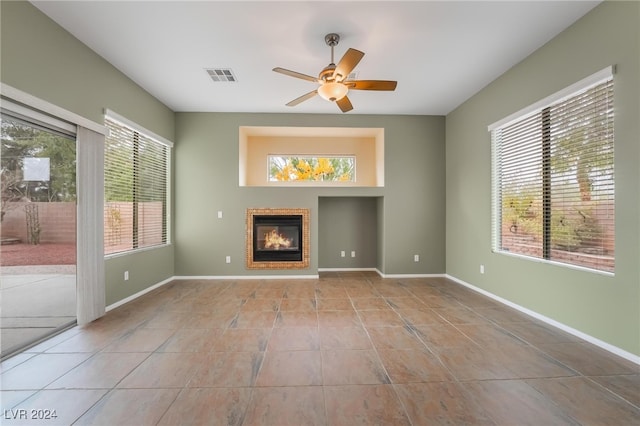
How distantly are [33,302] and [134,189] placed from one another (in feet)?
5.91

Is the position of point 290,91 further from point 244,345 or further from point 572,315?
point 572,315

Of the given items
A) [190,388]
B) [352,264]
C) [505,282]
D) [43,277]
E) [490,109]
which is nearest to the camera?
[190,388]

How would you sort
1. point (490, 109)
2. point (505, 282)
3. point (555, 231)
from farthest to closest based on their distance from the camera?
point (490, 109) < point (505, 282) < point (555, 231)

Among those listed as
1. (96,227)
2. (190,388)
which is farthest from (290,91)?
(190,388)

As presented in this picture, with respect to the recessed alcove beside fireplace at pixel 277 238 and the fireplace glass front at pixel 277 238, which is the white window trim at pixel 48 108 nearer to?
the recessed alcove beside fireplace at pixel 277 238

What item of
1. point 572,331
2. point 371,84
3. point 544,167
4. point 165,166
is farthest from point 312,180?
point 572,331

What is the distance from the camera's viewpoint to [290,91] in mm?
4047

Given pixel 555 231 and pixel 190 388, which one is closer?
pixel 190 388

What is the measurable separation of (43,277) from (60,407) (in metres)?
1.56

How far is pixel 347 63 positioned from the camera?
8.27 feet

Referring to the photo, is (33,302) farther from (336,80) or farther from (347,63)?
(347,63)

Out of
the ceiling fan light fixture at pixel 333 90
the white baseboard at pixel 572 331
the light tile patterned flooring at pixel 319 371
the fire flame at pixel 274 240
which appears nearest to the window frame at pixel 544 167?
the white baseboard at pixel 572 331

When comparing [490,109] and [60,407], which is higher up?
[490,109]

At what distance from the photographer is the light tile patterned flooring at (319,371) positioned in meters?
1.64
